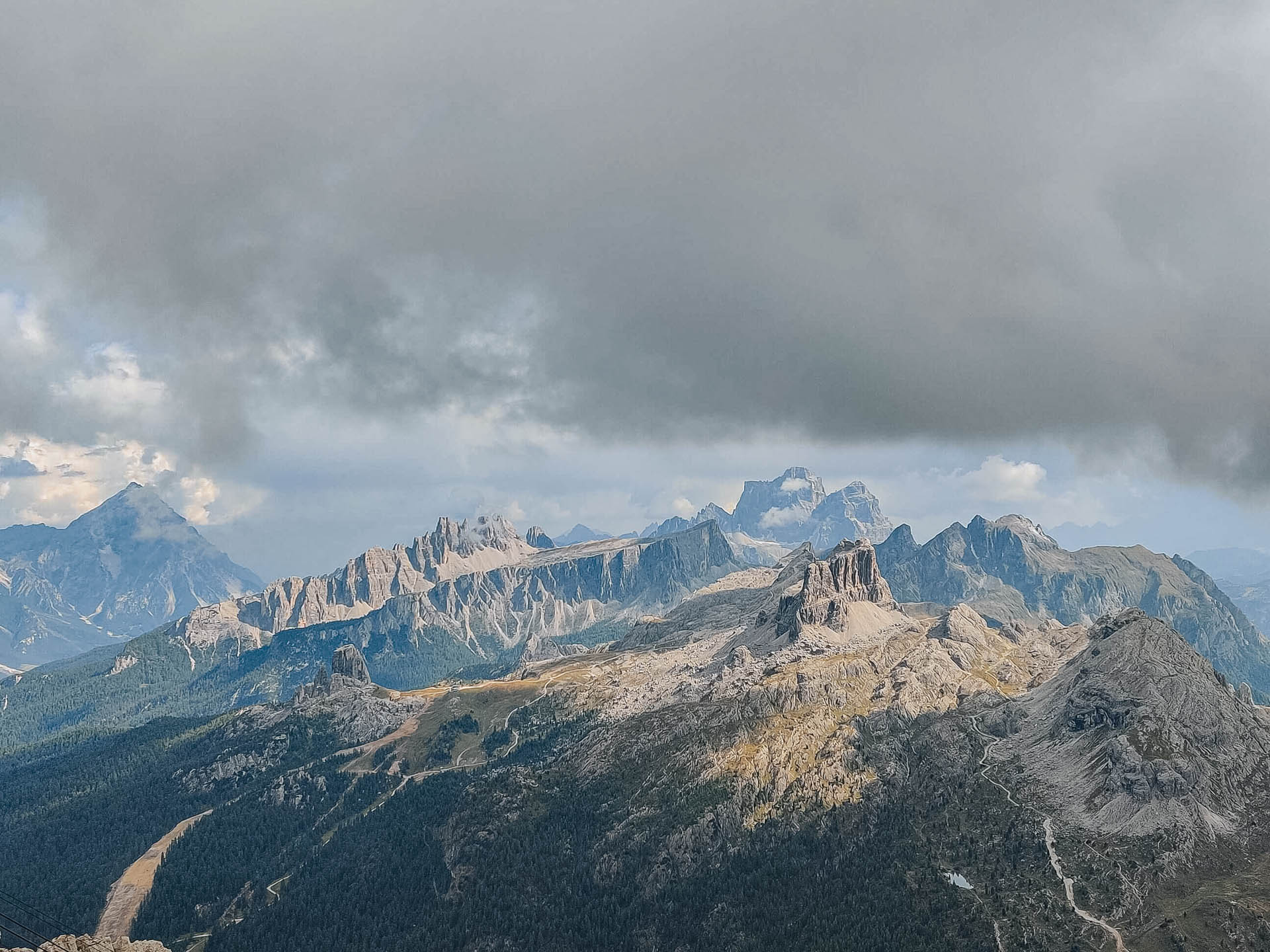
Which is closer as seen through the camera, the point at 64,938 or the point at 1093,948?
the point at 64,938

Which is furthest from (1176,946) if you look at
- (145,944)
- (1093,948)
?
(145,944)

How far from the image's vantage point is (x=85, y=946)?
426 ft

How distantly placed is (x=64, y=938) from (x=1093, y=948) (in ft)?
699

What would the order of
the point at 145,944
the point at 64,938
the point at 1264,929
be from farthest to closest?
the point at 1264,929 → the point at 145,944 → the point at 64,938

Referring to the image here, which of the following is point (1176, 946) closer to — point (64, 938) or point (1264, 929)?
point (1264, 929)

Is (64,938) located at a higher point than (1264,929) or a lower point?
higher

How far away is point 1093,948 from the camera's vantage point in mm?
199875

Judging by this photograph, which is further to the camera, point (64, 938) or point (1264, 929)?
point (1264, 929)

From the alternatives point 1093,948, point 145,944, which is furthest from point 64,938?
point 1093,948

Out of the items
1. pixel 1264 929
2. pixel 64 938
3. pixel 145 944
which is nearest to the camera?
pixel 64 938

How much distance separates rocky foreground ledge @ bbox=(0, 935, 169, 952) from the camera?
124938 mm

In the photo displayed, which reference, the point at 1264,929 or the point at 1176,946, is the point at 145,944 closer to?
the point at 1176,946

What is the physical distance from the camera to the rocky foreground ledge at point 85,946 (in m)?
125

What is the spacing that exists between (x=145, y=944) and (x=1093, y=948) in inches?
7980
